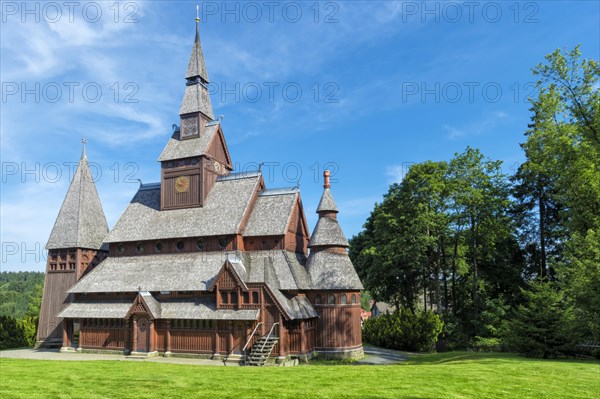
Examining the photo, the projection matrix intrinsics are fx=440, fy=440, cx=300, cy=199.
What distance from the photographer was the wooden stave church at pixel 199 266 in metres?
29.2

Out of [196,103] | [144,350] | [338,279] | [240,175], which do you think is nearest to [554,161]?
[338,279]

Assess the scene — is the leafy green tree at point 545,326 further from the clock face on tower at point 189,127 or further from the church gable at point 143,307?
the clock face on tower at point 189,127

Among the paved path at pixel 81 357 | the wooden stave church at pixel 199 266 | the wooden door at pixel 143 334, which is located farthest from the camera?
the wooden door at pixel 143 334

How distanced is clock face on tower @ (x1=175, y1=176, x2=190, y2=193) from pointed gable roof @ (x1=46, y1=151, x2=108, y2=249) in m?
8.87

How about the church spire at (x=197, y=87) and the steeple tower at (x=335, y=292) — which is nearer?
the steeple tower at (x=335, y=292)

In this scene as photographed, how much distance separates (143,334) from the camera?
101 feet

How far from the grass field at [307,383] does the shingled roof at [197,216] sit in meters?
15.5

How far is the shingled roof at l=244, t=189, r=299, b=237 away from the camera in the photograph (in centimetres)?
3316

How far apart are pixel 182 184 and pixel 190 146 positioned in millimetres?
3428

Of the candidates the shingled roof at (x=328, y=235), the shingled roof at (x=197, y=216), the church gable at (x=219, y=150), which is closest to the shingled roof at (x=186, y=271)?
the shingled roof at (x=197, y=216)

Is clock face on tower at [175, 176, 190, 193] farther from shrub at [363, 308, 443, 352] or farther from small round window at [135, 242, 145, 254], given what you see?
shrub at [363, 308, 443, 352]

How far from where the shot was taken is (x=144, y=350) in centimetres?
3061

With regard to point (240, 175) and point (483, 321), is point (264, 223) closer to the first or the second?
point (240, 175)

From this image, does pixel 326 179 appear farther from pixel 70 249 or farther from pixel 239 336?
pixel 70 249
